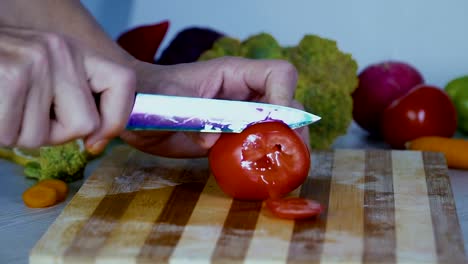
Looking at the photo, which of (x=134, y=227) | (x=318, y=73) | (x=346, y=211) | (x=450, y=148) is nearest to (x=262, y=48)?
(x=318, y=73)

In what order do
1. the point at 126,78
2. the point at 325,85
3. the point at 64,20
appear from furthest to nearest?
the point at 325,85
the point at 64,20
the point at 126,78

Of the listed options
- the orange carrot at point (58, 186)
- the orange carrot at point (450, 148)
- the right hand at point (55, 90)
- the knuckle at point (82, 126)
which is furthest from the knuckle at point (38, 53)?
the orange carrot at point (450, 148)

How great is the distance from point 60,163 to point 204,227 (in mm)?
540

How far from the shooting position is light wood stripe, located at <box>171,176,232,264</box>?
4.03ft

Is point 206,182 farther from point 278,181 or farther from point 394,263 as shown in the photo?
point 394,263

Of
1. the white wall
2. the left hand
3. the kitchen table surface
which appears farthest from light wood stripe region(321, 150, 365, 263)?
the white wall

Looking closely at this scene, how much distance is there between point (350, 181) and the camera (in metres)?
1.62

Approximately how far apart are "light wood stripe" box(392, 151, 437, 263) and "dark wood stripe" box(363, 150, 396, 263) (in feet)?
0.04

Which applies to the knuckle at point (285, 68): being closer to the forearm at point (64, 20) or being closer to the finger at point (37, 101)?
the forearm at point (64, 20)

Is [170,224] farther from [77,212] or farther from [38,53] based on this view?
[38,53]

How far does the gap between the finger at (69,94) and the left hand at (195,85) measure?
0.38 m

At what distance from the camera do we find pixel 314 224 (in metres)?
1.37

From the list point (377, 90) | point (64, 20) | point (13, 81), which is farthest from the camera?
point (377, 90)

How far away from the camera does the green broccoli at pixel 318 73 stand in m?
2.03
